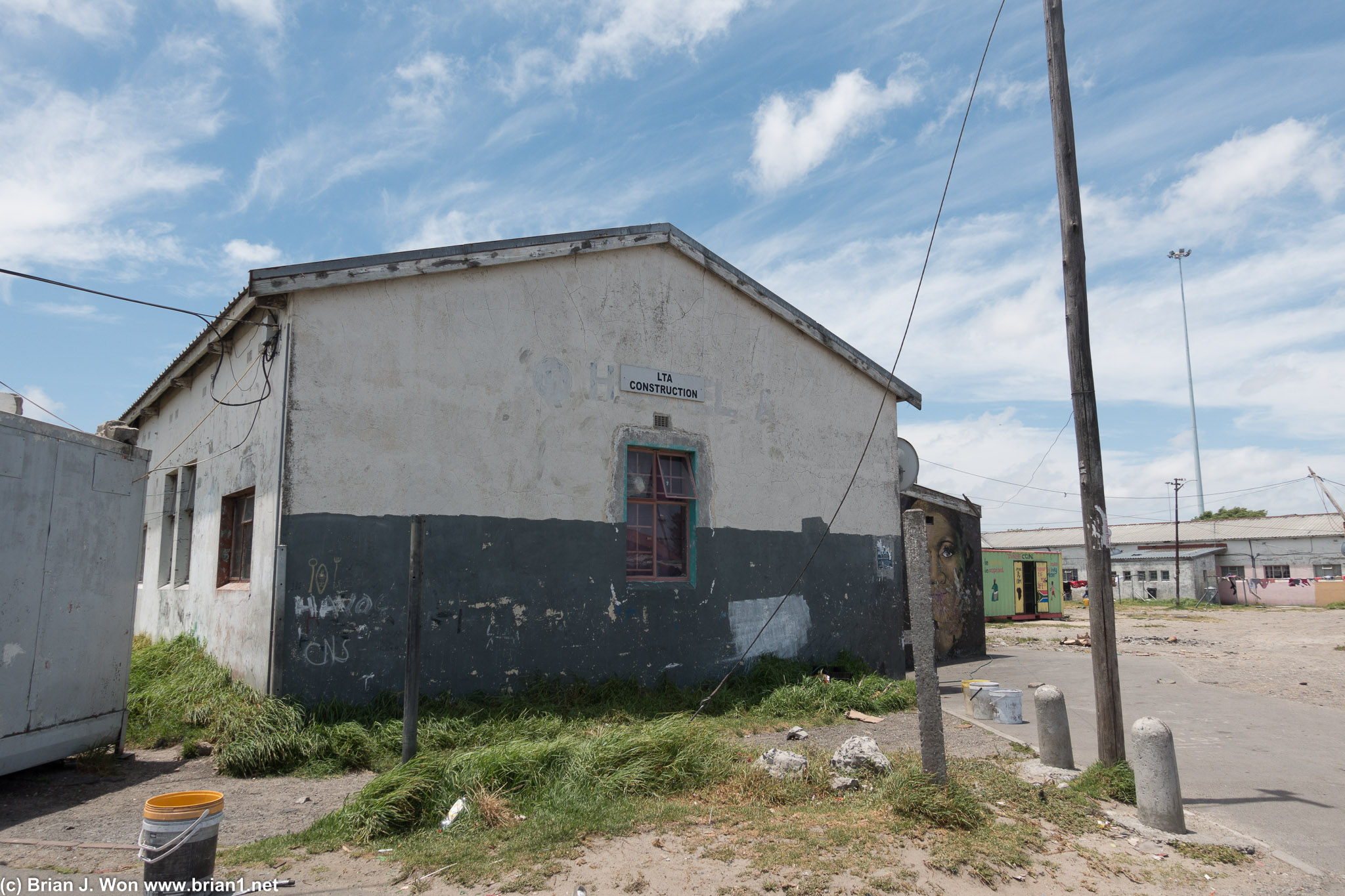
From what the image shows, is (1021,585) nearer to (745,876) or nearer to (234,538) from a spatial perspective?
(234,538)

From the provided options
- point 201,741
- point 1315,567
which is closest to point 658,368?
point 201,741

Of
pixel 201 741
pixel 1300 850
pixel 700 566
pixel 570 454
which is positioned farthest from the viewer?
pixel 700 566

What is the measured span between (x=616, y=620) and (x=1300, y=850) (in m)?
6.84

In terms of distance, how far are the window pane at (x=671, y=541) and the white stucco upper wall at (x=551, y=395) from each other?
Answer: 1.19 ft

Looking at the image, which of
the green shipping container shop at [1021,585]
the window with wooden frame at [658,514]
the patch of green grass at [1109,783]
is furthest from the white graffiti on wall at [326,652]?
the green shipping container shop at [1021,585]

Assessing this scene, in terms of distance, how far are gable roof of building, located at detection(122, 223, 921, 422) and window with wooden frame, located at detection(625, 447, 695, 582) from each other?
277cm

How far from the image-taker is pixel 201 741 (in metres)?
7.70

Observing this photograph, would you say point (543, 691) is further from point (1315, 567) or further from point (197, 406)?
point (1315, 567)

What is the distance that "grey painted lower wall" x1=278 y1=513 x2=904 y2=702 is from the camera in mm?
Result: 8250

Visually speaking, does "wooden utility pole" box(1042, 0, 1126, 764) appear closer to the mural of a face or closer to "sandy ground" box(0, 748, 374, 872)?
"sandy ground" box(0, 748, 374, 872)

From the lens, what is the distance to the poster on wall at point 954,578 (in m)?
17.1

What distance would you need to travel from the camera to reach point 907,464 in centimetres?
1452

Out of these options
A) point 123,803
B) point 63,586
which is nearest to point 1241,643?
point 123,803

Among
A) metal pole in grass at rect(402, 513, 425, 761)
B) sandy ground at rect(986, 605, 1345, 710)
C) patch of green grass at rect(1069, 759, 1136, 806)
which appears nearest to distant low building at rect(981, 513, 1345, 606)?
sandy ground at rect(986, 605, 1345, 710)
